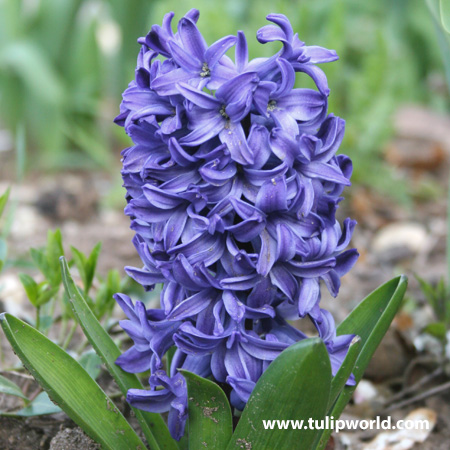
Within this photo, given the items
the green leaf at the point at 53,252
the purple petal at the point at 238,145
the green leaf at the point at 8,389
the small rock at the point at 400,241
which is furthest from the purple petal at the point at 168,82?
the small rock at the point at 400,241

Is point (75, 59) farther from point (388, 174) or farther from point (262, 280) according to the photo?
point (262, 280)

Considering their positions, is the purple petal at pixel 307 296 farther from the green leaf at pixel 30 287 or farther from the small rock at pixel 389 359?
the small rock at pixel 389 359

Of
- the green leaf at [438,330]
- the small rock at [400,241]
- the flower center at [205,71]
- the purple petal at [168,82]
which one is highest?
the flower center at [205,71]

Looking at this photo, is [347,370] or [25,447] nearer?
[347,370]

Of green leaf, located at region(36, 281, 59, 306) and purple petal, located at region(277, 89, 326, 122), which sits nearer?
purple petal, located at region(277, 89, 326, 122)

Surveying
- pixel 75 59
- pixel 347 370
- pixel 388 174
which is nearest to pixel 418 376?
pixel 347 370

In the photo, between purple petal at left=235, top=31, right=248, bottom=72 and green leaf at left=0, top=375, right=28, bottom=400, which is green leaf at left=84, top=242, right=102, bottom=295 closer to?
green leaf at left=0, top=375, right=28, bottom=400

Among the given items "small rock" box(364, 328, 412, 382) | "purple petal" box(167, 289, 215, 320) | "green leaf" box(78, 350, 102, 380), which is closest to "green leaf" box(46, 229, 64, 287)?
"green leaf" box(78, 350, 102, 380)
